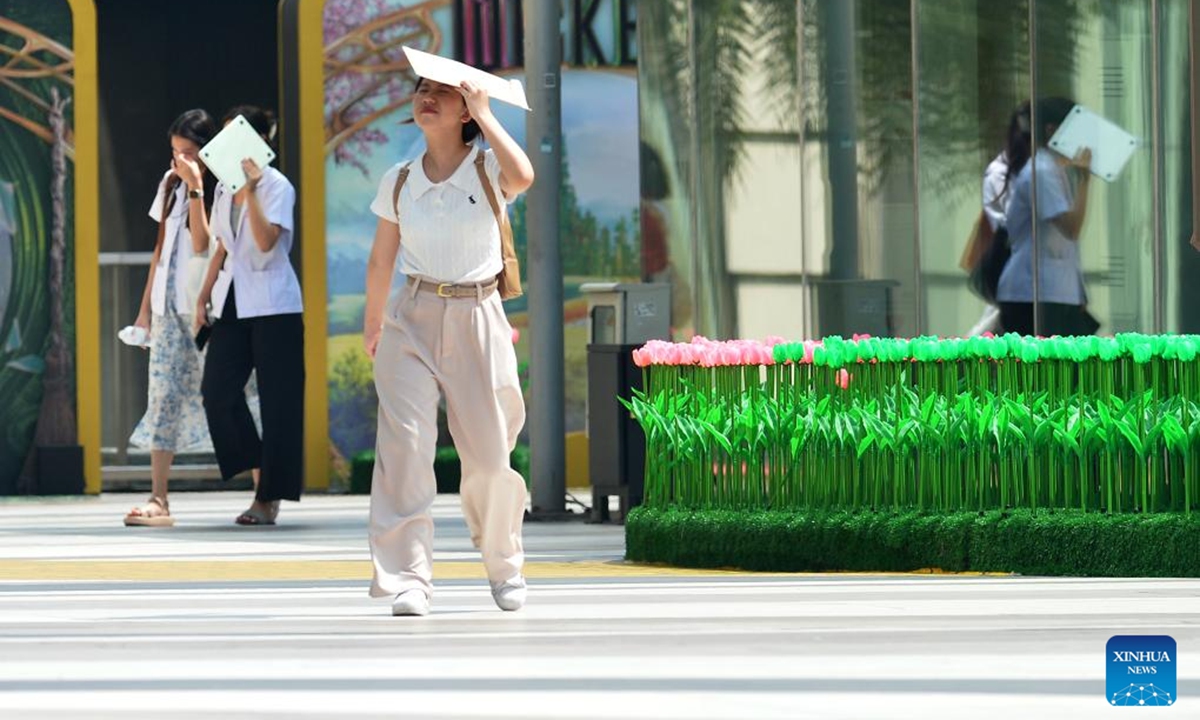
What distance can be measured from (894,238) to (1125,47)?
1.77 metres

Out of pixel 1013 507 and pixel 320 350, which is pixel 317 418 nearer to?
pixel 320 350

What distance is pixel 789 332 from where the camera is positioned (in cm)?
1680

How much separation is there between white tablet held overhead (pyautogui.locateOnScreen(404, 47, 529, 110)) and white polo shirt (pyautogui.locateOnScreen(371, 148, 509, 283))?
→ 212 millimetres

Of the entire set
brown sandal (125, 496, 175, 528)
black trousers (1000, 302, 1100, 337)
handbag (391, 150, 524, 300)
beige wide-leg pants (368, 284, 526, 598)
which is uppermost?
handbag (391, 150, 524, 300)

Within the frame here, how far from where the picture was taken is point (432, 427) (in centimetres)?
974

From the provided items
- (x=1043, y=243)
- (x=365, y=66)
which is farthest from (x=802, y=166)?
(x=365, y=66)

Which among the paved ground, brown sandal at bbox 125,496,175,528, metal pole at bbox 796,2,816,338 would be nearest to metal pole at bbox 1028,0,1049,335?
metal pole at bbox 796,2,816,338

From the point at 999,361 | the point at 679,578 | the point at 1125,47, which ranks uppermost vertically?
the point at 1125,47

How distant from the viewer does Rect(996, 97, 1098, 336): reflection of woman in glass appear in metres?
15.5

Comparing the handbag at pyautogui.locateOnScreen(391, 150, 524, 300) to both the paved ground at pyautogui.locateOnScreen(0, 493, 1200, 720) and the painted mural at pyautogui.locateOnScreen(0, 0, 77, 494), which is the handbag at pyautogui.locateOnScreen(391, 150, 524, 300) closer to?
the paved ground at pyautogui.locateOnScreen(0, 493, 1200, 720)

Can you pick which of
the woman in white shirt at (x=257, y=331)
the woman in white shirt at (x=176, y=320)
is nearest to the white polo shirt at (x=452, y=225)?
the woman in white shirt at (x=257, y=331)

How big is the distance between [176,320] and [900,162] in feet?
13.7

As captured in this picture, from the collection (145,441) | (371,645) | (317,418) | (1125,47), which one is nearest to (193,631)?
(371,645)

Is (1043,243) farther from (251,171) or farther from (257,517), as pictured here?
(257,517)
